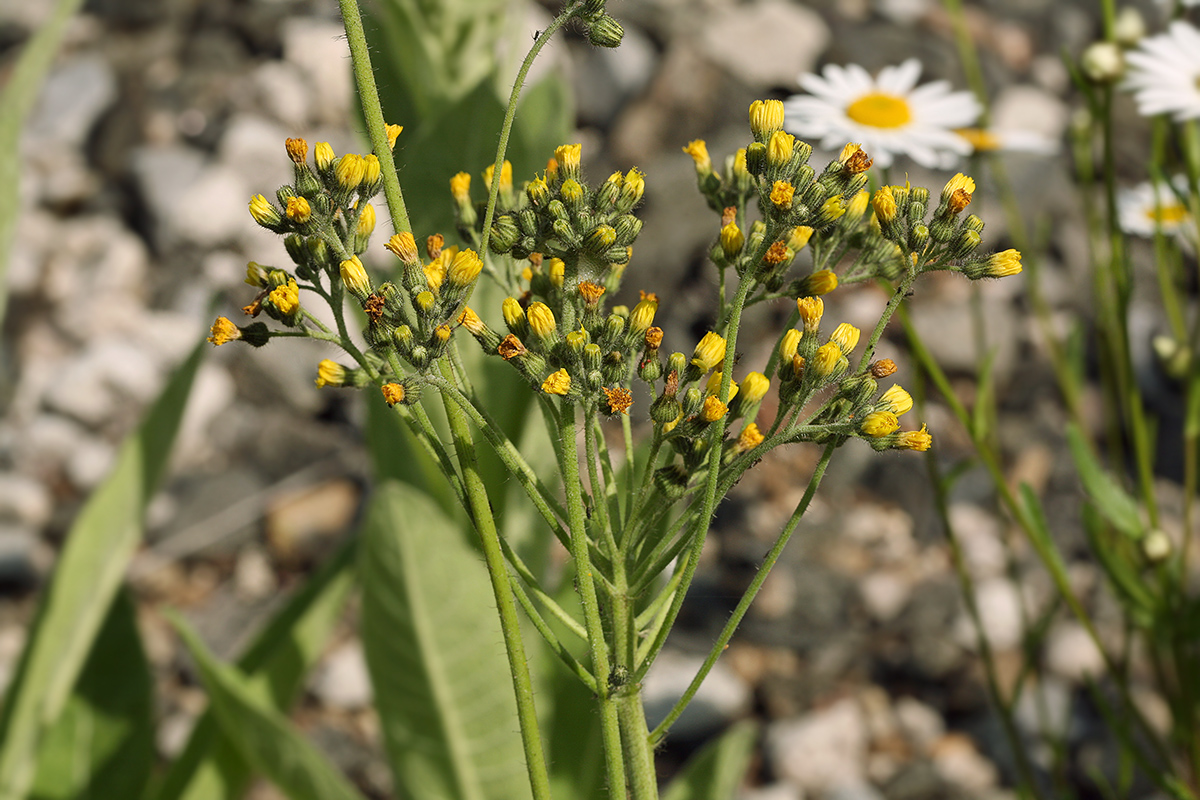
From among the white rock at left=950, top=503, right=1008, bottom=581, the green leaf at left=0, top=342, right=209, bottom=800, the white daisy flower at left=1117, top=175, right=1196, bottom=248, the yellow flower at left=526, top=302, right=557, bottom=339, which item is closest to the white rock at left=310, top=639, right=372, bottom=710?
the green leaf at left=0, top=342, right=209, bottom=800

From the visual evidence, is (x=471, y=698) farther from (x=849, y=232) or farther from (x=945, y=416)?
(x=945, y=416)

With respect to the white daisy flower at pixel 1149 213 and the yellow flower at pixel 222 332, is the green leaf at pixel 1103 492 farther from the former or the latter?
the yellow flower at pixel 222 332

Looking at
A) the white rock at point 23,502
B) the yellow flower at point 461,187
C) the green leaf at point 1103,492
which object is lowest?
the white rock at point 23,502

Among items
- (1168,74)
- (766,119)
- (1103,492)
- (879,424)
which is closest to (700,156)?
(766,119)

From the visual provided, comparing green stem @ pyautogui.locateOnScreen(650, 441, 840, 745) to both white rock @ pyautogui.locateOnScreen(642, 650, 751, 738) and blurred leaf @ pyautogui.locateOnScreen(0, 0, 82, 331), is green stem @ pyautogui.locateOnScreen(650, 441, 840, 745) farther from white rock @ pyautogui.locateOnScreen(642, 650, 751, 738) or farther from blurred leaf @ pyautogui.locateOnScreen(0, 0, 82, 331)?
white rock @ pyautogui.locateOnScreen(642, 650, 751, 738)

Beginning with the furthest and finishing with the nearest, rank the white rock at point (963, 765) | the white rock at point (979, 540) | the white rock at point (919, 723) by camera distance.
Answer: the white rock at point (979, 540) < the white rock at point (919, 723) < the white rock at point (963, 765)

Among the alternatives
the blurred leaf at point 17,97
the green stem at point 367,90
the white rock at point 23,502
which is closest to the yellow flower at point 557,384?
the green stem at point 367,90
